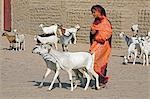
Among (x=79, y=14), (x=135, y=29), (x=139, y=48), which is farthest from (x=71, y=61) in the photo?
(x=79, y=14)

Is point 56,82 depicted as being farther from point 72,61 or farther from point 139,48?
point 139,48

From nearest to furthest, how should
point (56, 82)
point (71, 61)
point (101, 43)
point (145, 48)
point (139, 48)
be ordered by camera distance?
point (71, 61)
point (101, 43)
point (56, 82)
point (145, 48)
point (139, 48)

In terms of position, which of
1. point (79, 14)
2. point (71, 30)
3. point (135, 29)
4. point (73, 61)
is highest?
point (79, 14)

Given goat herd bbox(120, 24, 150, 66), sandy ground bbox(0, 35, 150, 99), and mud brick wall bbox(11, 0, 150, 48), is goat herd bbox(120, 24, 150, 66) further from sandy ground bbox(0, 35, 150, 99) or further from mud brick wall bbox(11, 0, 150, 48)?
mud brick wall bbox(11, 0, 150, 48)

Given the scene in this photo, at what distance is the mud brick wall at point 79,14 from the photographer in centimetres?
2372

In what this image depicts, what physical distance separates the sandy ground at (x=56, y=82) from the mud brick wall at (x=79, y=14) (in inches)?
227

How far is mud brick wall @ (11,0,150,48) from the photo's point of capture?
23719 millimetres

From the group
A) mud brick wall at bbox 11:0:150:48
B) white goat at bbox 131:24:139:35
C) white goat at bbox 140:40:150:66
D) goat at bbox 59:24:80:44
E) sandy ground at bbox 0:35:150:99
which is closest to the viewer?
sandy ground at bbox 0:35:150:99

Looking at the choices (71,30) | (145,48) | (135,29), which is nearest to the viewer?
(145,48)

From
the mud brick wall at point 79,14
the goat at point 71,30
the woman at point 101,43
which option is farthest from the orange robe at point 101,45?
the mud brick wall at point 79,14

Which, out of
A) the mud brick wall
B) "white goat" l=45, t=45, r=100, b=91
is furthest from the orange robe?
the mud brick wall

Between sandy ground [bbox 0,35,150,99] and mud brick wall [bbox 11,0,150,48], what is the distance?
18.9 ft

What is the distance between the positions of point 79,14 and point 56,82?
519 inches

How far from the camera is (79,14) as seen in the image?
25.4 meters
